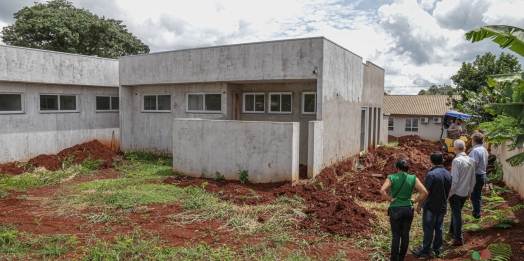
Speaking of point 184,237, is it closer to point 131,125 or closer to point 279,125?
point 279,125

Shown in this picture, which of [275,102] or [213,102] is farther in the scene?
[213,102]

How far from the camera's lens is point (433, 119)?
31578 mm

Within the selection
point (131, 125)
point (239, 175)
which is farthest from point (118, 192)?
point (131, 125)

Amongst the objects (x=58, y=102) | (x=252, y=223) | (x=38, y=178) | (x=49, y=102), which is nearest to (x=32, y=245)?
(x=252, y=223)

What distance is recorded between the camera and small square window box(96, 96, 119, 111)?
16984 millimetres

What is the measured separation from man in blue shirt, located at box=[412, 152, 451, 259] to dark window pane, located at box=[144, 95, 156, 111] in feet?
44.1

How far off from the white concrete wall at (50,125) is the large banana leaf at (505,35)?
15778 mm

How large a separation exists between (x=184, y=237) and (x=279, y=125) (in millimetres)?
4665

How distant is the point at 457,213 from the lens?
614 cm

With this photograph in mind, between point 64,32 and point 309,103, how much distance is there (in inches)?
882

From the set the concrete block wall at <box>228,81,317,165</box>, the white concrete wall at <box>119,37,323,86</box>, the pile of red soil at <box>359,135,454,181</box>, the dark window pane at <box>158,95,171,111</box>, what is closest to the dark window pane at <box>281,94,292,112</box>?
the concrete block wall at <box>228,81,317,165</box>

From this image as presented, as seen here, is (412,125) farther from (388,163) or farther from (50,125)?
(50,125)

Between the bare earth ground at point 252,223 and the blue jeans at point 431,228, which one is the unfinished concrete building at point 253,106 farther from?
the blue jeans at point 431,228

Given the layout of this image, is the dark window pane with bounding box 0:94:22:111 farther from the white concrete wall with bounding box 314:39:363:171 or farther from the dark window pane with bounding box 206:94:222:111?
the white concrete wall with bounding box 314:39:363:171
